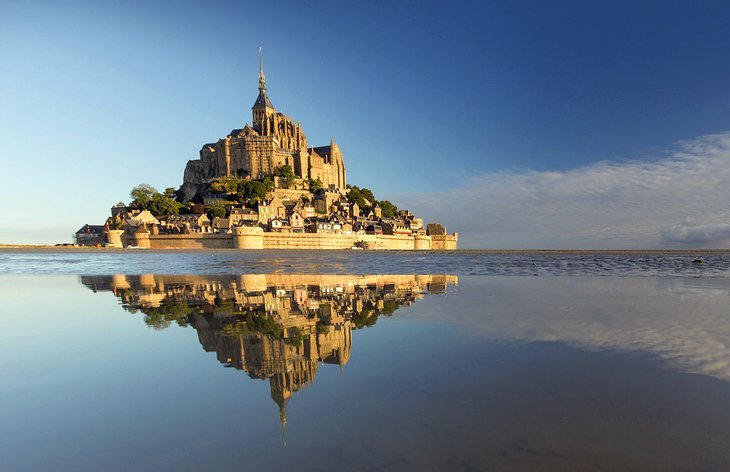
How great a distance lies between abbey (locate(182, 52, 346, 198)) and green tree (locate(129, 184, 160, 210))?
36.1 ft

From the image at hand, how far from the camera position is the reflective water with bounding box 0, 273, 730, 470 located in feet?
8.80

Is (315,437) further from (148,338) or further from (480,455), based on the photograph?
(148,338)

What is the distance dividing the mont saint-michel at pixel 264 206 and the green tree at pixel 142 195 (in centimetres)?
29

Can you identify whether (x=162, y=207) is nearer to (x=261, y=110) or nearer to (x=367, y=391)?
(x=261, y=110)

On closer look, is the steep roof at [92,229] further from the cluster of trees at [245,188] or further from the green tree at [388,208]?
the green tree at [388,208]

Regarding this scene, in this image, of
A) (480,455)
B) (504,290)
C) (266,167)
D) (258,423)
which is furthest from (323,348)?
(266,167)

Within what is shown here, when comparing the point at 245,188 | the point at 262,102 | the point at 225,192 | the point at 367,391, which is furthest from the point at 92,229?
the point at 367,391

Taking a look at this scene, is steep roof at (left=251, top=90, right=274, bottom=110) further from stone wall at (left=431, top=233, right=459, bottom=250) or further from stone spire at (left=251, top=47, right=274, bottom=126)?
stone wall at (left=431, top=233, right=459, bottom=250)

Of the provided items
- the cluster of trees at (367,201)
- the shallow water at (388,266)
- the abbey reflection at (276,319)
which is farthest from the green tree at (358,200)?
the abbey reflection at (276,319)

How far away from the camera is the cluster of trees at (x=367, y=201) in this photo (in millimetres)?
129625

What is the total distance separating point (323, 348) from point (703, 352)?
5534 millimetres

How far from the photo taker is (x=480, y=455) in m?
2.63

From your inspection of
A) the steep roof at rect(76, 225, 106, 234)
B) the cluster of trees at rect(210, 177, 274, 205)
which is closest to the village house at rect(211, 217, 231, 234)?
the cluster of trees at rect(210, 177, 274, 205)

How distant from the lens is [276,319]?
24.4 ft
